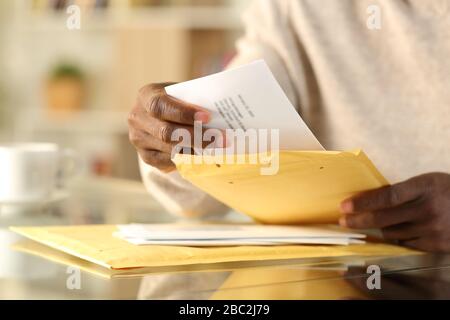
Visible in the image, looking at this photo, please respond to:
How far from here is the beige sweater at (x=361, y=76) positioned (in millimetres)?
1027

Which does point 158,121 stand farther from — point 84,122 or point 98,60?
point 98,60

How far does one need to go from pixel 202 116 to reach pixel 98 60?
9.99ft

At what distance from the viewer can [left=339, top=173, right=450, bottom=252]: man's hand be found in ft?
2.48

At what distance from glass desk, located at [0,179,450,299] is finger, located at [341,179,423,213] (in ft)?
0.18

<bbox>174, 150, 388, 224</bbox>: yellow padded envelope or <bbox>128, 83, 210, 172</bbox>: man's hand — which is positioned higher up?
<bbox>128, 83, 210, 172</bbox>: man's hand

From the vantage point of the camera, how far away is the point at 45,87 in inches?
144

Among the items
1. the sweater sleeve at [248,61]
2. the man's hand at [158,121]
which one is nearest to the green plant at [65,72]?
the sweater sleeve at [248,61]

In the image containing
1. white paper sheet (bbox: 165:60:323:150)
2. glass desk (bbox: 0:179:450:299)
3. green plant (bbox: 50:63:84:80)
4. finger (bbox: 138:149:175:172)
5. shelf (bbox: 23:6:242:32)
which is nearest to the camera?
glass desk (bbox: 0:179:450:299)

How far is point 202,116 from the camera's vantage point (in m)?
0.74

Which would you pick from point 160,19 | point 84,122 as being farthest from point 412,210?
point 84,122

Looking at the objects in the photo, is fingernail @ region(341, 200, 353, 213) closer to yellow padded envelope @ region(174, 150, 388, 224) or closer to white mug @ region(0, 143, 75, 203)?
yellow padded envelope @ region(174, 150, 388, 224)

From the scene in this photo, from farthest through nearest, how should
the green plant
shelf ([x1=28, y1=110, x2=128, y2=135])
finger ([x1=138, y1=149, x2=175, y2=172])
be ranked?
the green plant → shelf ([x1=28, y1=110, x2=128, y2=135]) → finger ([x1=138, y1=149, x2=175, y2=172])

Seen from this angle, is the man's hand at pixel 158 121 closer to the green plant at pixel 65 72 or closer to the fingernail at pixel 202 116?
the fingernail at pixel 202 116

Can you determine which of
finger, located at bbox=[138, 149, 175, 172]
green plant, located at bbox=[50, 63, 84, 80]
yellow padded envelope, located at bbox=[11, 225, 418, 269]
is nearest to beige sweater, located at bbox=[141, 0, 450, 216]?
finger, located at bbox=[138, 149, 175, 172]
